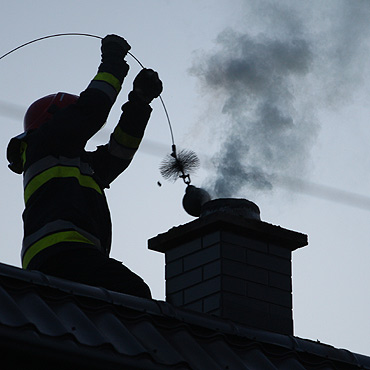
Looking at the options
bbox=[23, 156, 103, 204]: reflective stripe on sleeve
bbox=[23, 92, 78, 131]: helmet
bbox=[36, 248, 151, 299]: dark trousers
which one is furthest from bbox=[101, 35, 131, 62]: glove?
bbox=[36, 248, 151, 299]: dark trousers

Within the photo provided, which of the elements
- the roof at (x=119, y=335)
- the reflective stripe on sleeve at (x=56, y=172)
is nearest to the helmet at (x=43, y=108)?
the reflective stripe on sleeve at (x=56, y=172)

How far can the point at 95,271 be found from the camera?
24.1 feet

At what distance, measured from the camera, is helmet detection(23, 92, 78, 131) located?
8.70 metres

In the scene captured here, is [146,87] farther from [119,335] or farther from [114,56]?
[119,335]

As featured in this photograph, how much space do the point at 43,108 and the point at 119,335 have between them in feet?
12.7

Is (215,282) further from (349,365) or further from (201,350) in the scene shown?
(201,350)

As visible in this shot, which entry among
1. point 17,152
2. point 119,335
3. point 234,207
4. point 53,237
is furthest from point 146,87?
point 119,335

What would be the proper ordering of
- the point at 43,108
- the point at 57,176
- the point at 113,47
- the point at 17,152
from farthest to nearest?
the point at 113,47, the point at 43,108, the point at 17,152, the point at 57,176

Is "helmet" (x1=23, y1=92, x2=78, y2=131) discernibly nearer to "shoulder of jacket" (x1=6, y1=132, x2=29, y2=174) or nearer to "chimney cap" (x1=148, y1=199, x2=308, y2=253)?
"shoulder of jacket" (x1=6, y1=132, x2=29, y2=174)

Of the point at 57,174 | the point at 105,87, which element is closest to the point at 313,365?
the point at 57,174

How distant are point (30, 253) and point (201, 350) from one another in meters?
2.51

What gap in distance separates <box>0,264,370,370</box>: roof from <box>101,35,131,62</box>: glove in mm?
3266

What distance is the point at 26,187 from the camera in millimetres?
8125

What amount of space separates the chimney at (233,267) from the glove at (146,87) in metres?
1.31
